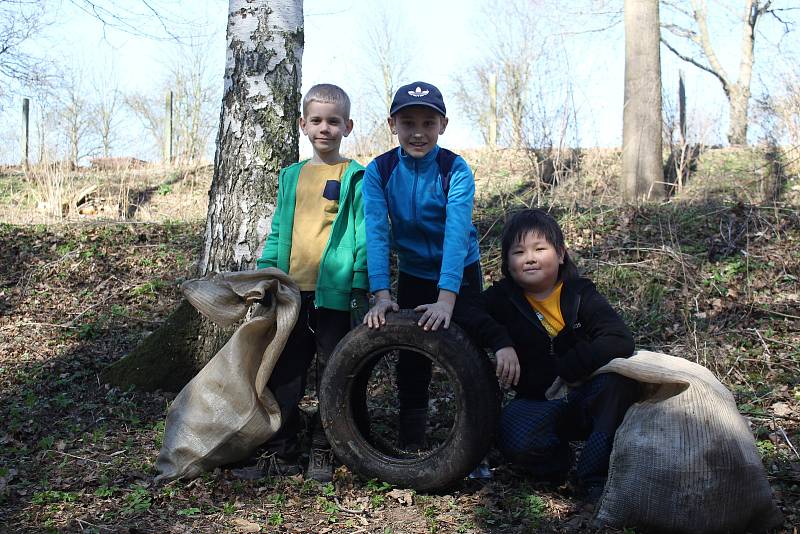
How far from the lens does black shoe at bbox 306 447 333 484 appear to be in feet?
11.8

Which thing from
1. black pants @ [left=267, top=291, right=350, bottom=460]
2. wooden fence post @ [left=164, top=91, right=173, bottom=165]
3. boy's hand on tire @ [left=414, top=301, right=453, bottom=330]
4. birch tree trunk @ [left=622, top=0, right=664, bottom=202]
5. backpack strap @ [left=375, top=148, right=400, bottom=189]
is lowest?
black pants @ [left=267, top=291, right=350, bottom=460]

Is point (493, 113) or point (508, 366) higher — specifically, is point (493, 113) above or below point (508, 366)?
above

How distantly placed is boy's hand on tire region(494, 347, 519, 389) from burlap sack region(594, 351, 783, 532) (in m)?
0.54

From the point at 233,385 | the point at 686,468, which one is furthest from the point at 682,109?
the point at 233,385

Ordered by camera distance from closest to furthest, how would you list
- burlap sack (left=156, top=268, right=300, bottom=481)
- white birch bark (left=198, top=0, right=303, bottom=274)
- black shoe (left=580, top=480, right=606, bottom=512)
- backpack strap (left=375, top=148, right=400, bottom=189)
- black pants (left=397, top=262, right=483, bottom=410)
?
black shoe (left=580, top=480, right=606, bottom=512), burlap sack (left=156, top=268, right=300, bottom=481), backpack strap (left=375, top=148, right=400, bottom=189), black pants (left=397, top=262, right=483, bottom=410), white birch bark (left=198, top=0, right=303, bottom=274)

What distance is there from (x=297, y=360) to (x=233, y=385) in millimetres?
379

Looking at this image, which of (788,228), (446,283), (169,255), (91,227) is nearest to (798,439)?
(446,283)

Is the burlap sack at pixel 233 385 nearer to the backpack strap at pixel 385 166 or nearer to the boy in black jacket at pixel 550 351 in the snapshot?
the backpack strap at pixel 385 166

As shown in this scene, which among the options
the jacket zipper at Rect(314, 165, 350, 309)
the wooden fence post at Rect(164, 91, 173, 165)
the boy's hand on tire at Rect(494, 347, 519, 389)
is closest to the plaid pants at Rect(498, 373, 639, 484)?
the boy's hand on tire at Rect(494, 347, 519, 389)

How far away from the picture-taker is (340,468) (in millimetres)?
3732

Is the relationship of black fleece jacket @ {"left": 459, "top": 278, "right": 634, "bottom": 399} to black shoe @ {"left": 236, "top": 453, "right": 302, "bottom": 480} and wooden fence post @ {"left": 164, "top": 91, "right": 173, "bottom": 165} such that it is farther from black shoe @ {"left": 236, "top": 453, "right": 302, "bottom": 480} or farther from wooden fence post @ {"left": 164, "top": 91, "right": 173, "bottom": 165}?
wooden fence post @ {"left": 164, "top": 91, "right": 173, "bottom": 165}

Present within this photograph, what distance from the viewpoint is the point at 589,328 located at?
3430 mm

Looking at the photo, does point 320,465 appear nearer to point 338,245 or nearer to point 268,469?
point 268,469

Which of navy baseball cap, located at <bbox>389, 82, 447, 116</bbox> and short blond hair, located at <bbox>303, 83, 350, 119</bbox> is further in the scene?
short blond hair, located at <bbox>303, 83, 350, 119</bbox>
